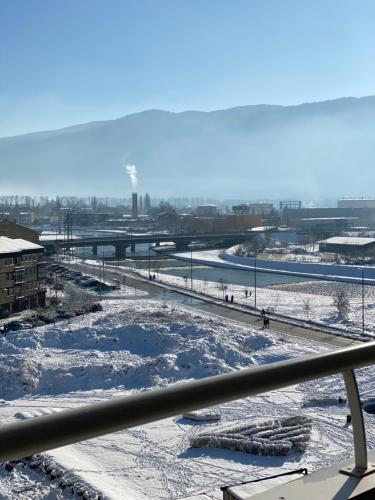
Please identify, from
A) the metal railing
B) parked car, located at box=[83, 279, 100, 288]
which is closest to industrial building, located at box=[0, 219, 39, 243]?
parked car, located at box=[83, 279, 100, 288]

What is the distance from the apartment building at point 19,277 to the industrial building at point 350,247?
17958 millimetres

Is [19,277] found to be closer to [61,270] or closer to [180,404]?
[61,270]

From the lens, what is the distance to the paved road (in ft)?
40.3

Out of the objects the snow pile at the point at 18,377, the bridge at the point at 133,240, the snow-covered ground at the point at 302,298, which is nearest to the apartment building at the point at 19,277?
the snow-covered ground at the point at 302,298

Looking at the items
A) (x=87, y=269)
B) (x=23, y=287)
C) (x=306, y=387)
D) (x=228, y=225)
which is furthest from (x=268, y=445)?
(x=228, y=225)

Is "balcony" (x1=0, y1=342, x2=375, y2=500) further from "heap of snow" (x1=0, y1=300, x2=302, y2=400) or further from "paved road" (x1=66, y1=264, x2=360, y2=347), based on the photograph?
"heap of snow" (x1=0, y1=300, x2=302, y2=400)

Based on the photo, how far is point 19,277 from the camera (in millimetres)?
16203

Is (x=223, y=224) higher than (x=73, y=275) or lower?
higher

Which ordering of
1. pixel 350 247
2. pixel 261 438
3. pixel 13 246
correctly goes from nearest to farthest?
pixel 261 438 < pixel 13 246 < pixel 350 247

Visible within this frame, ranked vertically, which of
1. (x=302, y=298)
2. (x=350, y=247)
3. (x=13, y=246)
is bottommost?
(x=302, y=298)

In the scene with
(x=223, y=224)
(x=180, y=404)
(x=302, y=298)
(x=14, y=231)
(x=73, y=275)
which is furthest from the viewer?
(x=223, y=224)

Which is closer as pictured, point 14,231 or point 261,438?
point 261,438

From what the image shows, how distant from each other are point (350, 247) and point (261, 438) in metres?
26.2

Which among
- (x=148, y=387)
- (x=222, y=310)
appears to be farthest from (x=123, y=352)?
(x=222, y=310)
